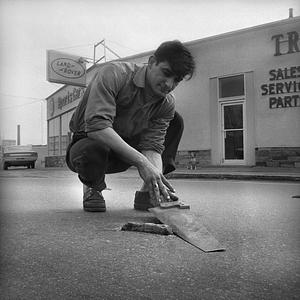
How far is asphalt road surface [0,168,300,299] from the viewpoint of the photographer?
0.83m

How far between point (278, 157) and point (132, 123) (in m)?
5.81

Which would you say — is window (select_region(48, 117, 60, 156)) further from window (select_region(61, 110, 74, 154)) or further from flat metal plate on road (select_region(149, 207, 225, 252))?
flat metal plate on road (select_region(149, 207, 225, 252))

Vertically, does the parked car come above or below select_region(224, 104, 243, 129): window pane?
below

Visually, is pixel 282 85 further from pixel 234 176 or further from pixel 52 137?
pixel 52 137

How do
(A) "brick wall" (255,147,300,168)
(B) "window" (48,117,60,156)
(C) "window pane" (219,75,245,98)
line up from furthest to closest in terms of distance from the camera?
(C) "window pane" (219,75,245,98)
(A) "brick wall" (255,147,300,168)
(B) "window" (48,117,60,156)

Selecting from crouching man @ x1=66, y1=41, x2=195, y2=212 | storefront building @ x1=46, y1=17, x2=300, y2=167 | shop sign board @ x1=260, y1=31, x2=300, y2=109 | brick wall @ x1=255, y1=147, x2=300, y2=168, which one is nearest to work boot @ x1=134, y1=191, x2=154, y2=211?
crouching man @ x1=66, y1=41, x2=195, y2=212

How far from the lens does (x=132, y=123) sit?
1.89m

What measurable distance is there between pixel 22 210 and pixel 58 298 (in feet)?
4.23

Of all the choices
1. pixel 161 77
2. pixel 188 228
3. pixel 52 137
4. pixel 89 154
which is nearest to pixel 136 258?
pixel 188 228

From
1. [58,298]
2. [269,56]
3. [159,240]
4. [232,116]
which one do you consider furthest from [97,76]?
[232,116]

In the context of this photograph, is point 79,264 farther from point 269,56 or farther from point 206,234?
point 269,56

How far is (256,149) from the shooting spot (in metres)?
7.45

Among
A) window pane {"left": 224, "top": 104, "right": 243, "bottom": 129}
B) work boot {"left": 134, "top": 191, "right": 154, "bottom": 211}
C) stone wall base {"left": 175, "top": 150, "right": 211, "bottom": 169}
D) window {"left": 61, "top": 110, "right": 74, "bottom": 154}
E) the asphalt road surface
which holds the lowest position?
the asphalt road surface

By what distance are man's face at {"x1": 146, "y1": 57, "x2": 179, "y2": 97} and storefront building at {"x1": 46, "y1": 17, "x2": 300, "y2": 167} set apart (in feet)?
14.7
